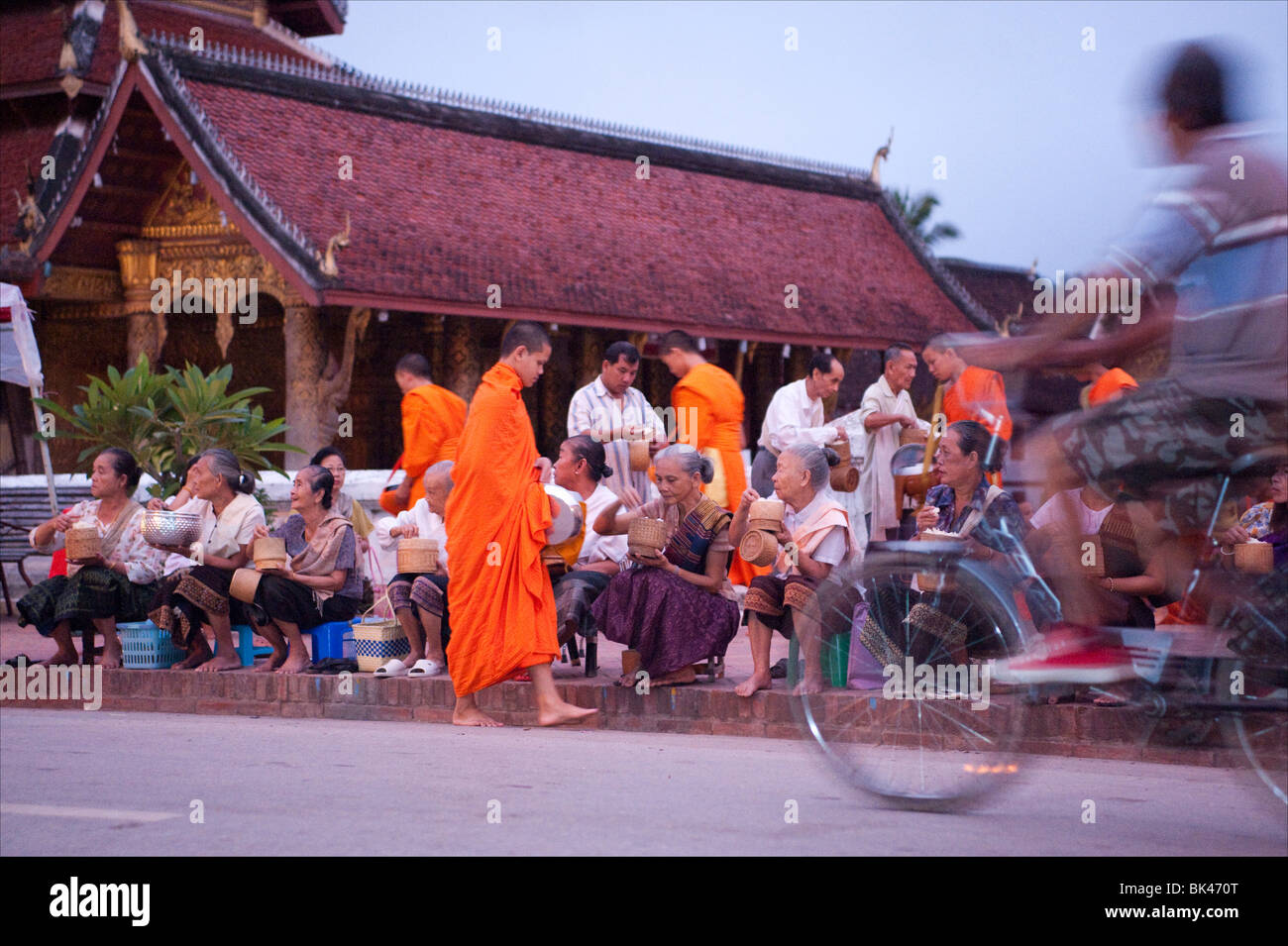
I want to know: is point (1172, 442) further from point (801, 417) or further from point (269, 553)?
point (801, 417)

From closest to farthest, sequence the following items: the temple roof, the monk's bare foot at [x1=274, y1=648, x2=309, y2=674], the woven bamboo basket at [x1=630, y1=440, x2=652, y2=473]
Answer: the monk's bare foot at [x1=274, y1=648, x2=309, y2=674]
the woven bamboo basket at [x1=630, y1=440, x2=652, y2=473]
the temple roof

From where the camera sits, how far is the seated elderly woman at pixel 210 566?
361 inches

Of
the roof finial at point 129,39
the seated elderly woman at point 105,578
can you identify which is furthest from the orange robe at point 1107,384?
the roof finial at point 129,39

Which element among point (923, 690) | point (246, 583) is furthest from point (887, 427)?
point (923, 690)

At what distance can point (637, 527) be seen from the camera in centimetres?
774

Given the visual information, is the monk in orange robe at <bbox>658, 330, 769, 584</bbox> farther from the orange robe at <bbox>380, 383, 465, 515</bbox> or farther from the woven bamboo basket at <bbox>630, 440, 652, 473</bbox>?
the orange robe at <bbox>380, 383, 465, 515</bbox>

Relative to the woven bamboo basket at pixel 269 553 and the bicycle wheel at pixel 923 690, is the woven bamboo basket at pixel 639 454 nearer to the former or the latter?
the woven bamboo basket at pixel 269 553

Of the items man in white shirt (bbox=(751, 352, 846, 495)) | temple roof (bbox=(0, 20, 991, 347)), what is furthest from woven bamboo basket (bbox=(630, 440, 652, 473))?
temple roof (bbox=(0, 20, 991, 347))

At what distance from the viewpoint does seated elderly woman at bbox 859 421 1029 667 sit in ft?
17.8

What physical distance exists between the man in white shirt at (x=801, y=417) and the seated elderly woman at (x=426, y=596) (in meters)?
2.06

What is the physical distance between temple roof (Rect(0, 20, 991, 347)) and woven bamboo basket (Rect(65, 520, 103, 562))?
24.2 feet

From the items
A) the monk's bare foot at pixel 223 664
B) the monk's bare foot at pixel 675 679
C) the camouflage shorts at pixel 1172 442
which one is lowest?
the monk's bare foot at pixel 223 664

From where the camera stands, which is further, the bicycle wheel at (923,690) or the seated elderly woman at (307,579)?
the seated elderly woman at (307,579)

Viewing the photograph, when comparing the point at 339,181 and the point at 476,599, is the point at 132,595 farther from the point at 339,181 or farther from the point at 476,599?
the point at 339,181
